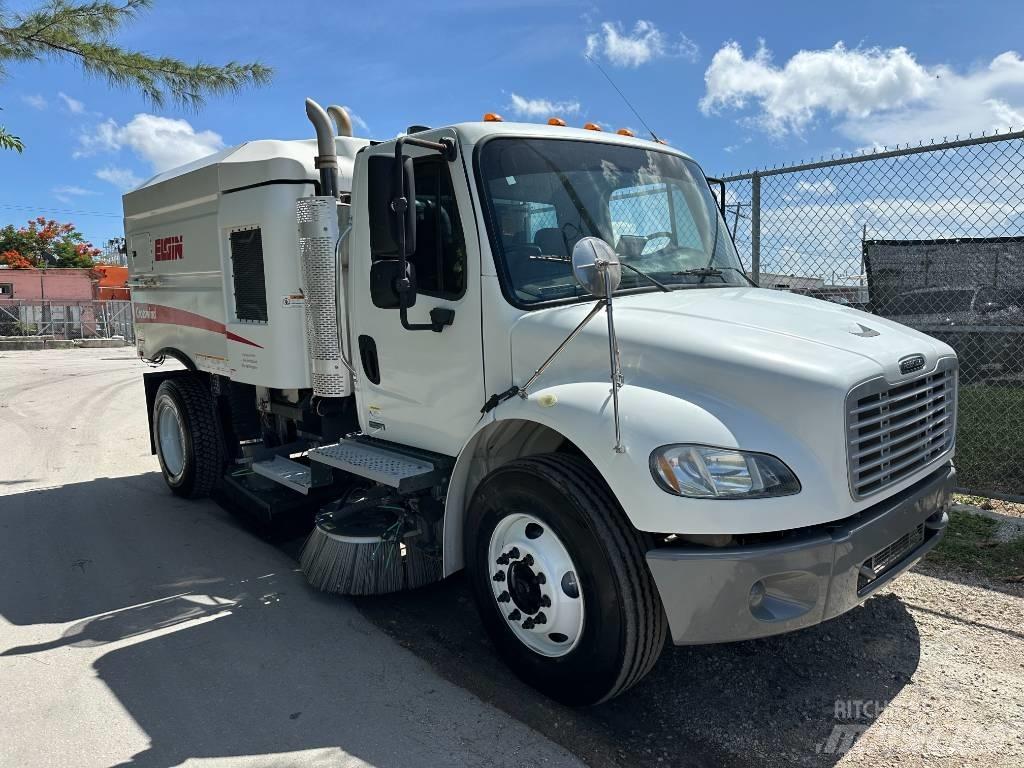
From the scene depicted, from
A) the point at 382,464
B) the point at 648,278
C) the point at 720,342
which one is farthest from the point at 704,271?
the point at 382,464

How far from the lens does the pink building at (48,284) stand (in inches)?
1564

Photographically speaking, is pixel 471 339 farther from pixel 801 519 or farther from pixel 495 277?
pixel 801 519

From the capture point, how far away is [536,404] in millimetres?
3209

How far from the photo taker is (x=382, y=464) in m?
4.07

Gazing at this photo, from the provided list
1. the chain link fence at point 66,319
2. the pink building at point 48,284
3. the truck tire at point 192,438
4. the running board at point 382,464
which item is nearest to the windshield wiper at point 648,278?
the running board at point 382,464

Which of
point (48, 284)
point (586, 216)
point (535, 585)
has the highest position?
point (48, 284)

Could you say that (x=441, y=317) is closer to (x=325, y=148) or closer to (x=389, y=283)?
(x=389, y=283)

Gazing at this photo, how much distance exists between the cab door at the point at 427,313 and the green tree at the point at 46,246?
179 ft

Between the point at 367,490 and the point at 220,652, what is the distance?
124 centimetres

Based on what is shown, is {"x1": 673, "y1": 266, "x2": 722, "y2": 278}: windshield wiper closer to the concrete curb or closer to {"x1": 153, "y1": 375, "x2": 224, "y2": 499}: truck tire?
{"x1": 153, "y1": 375, "x2": 224, "y2": 499}: truck tire

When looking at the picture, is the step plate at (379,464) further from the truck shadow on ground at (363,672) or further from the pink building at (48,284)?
the pink building at (48,284)

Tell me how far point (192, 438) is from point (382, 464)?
3.12m

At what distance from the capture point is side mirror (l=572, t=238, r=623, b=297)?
9.21 feet

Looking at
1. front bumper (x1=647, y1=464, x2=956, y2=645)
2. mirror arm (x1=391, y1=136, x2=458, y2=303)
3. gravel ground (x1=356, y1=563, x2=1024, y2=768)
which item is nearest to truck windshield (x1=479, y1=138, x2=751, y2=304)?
mirror arm (x1=391, y1=136, x2=458, y2=303)
